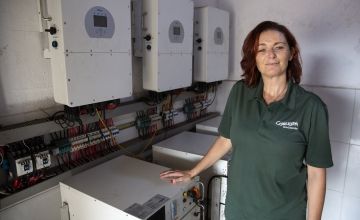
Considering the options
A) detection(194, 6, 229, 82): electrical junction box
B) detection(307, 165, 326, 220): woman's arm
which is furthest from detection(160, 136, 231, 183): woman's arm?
detection(194, 6, 229, 82): electrical junction box

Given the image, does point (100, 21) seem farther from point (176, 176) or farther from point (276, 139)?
point (276, 139)

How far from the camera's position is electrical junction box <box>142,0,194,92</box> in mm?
1680

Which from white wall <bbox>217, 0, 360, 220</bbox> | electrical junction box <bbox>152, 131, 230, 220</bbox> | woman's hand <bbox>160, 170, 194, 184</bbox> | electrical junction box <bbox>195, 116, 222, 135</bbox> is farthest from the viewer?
electrical junction box <bbox>195, 116, 222, 135</bbox>

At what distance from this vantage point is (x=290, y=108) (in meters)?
1.04

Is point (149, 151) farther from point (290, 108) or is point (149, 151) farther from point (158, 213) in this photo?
point (290, 108)

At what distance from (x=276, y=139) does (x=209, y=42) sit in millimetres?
1394

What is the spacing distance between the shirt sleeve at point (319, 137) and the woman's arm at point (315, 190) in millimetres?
48

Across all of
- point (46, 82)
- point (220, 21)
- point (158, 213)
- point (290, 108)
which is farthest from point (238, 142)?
point (220, 21)

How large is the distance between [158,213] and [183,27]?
1.28 meters

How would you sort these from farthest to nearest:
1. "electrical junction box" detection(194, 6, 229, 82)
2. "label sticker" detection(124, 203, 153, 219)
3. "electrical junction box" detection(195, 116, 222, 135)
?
"electrical junction box" detection(195, 116, 222, 135) < "electrical junction box" detection(194, 6, 229, 82) < "label sticker" detection(124, 203, 153, 219)

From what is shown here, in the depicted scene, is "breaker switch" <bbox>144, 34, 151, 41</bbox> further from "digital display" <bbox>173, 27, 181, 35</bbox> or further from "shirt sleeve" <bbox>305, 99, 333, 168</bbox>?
"shirt sleeve" <bbox>305, 99, 333, 168</bbox>

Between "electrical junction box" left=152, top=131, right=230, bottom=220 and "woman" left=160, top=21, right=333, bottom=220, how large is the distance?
0.46 m

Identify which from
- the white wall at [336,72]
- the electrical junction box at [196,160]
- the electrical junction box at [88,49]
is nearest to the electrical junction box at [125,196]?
the electrical junction box at [196,160]

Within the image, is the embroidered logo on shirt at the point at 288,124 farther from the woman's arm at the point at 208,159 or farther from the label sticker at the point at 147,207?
the label sticker at the point at 147,207
